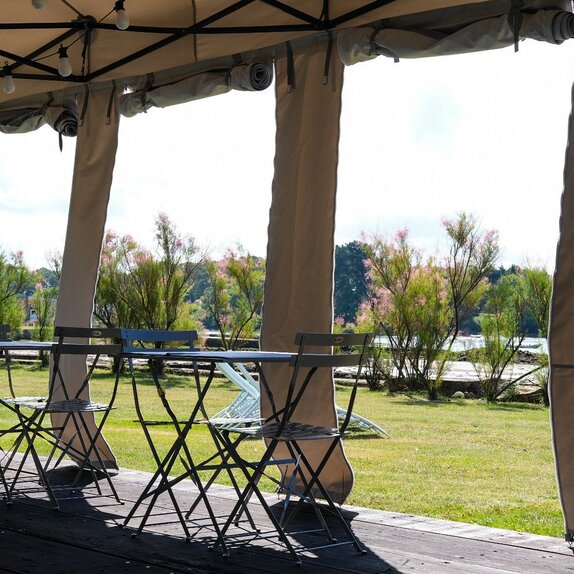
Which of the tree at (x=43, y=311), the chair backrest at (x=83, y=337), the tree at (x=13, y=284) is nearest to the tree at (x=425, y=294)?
the tree at (x=43, y=311)

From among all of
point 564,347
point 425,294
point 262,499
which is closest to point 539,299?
point 425,294

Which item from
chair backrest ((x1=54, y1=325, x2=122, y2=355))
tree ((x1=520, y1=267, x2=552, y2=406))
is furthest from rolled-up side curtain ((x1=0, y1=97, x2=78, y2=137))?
tree ((x1=520, y1=267, x2=552, y2=406))

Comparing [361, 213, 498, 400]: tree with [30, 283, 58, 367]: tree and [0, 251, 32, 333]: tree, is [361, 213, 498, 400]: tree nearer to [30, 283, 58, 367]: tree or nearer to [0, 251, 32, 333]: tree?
[30, 283, 58, 367]: tree

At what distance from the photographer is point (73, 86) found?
5.97 meters

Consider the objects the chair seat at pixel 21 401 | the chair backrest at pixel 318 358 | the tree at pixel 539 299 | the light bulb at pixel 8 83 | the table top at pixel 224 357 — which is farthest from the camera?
the tree at pixel 539 299

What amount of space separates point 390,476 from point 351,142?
2038 centimetres

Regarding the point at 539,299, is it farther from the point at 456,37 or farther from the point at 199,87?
the point at 456,37

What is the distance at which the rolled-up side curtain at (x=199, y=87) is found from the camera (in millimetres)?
Answer: 4984

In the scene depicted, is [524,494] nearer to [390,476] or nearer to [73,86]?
[390,476]

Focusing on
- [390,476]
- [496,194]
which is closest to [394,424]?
[390,476]

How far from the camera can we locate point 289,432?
366 centimetres

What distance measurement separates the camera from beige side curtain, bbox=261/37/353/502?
475 cm

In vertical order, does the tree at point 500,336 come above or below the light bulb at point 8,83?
below

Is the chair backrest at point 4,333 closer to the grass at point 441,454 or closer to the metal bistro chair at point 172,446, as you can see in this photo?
the metal bistro chair at point 172,446
